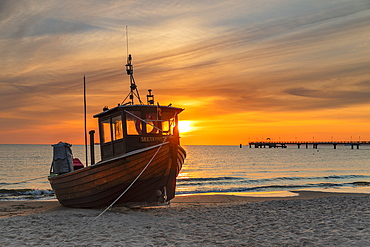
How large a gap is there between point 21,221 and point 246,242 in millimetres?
7668

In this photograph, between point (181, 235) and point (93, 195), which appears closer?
point (181, 235)

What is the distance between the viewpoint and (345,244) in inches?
271

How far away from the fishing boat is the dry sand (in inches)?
26.9

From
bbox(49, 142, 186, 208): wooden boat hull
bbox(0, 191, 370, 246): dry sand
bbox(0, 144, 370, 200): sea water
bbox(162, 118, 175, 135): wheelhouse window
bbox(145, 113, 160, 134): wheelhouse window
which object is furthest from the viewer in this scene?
bbox(0, 144, 370, 200): sea water

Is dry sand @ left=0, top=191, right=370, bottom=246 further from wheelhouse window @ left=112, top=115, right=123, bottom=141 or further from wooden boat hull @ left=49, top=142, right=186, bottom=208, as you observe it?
wheelhouse window @ left=112, top=115, right=123, bottom=141

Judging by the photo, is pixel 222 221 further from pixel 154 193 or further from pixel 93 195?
pixel 93 195

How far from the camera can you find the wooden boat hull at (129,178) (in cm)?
1106

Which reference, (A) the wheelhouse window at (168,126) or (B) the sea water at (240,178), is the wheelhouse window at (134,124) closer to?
(A) the wheelhouse window at (168,126)

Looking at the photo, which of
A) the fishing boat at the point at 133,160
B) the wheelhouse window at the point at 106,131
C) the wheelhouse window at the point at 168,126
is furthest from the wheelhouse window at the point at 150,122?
the wheelhouse window at the point at 106,131

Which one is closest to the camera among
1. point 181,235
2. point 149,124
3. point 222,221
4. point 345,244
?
point 345,244

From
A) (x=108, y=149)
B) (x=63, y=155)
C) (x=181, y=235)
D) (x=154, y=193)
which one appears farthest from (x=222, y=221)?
(x=63, y=155)

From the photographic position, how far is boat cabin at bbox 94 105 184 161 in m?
11.5

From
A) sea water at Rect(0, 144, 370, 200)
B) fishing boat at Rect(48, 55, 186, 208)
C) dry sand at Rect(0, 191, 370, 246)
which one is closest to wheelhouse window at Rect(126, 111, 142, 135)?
fishing boat at Rect(48, 55, 186, 208)

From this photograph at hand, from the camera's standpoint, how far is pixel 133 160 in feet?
36.1
